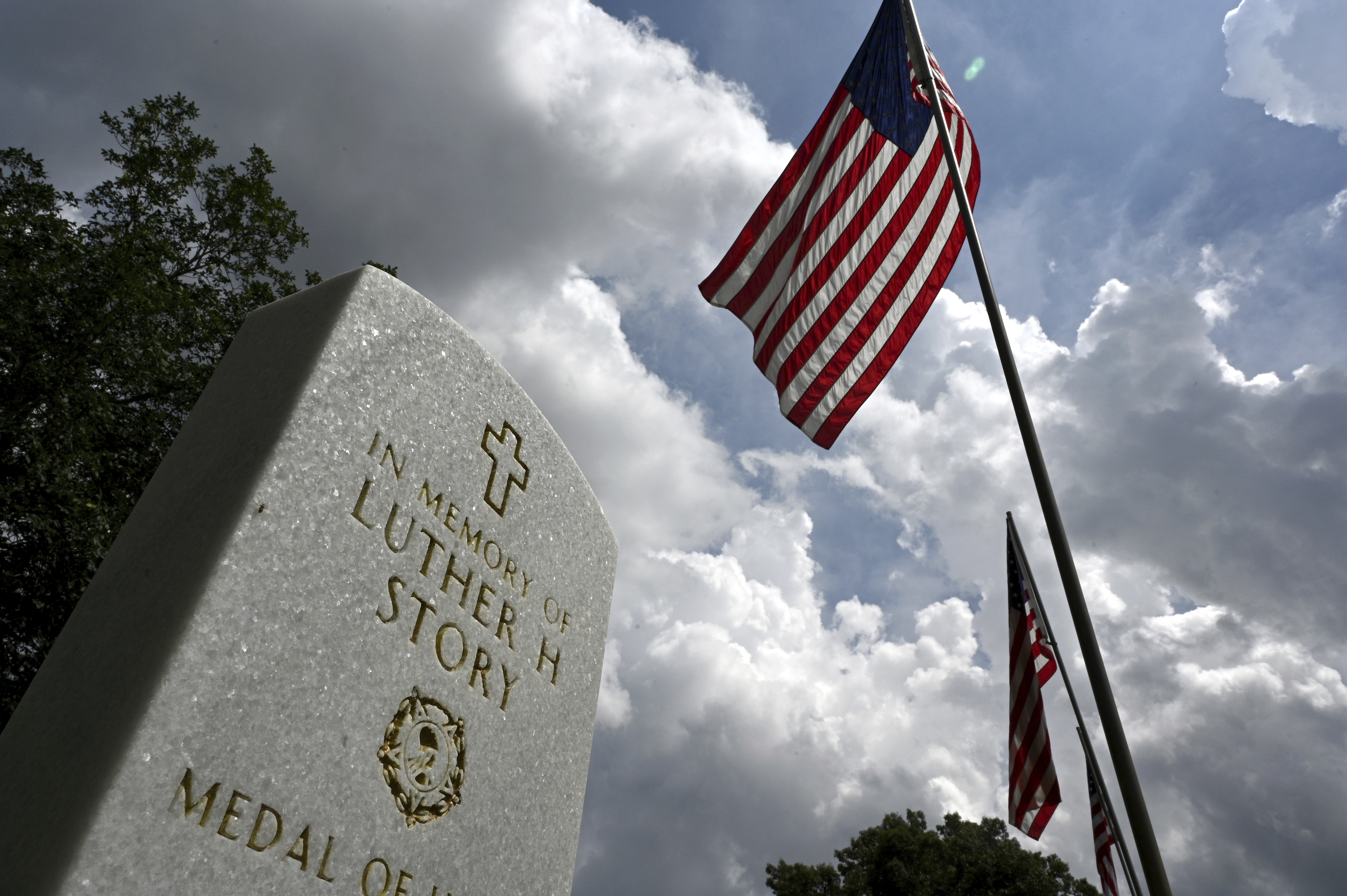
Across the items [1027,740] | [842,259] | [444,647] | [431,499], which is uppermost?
[842,259]

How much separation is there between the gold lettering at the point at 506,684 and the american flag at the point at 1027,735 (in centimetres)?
653

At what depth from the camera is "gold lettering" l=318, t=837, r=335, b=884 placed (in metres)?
2.17

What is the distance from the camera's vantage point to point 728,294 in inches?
265

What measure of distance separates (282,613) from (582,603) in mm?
1803

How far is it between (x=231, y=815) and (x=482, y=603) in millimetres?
1160

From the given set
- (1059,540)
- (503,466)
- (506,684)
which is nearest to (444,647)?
(506,684)

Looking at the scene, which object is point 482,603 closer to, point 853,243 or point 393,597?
point 393,597

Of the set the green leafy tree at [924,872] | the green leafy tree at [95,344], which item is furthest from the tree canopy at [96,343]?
the green leafy tree at [924,872]

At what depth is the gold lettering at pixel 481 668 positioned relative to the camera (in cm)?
286

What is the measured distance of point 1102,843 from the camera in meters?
10.6

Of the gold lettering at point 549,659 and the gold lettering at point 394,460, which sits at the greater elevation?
the gold lettering at point 394,460

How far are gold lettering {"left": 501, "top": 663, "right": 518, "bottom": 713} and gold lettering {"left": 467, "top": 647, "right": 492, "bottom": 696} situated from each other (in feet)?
0.29

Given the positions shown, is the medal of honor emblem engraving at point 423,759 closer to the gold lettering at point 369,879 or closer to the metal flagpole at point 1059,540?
the gold lettering at point 369,879

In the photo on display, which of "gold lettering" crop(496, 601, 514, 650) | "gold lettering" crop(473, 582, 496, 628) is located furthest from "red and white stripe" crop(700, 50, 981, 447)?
"gold lettering" crop(473, 582, 496, 628)
